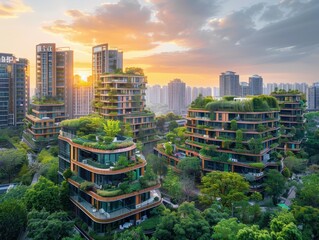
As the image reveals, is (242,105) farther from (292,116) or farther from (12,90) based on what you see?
(12,90)

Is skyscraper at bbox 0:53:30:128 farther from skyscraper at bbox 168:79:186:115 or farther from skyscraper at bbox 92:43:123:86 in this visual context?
skyscraper at bbox 168:79:186:115

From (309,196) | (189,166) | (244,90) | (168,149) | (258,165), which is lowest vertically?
(309,196)

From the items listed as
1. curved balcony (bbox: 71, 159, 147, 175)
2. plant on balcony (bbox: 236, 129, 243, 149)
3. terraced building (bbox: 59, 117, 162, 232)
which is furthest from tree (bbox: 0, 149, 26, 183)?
plant on balcony (bbox: 236, 129, 243, 149)

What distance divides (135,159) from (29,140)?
112ft

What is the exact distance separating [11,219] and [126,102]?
94.4 ft

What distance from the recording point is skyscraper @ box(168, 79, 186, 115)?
114 m

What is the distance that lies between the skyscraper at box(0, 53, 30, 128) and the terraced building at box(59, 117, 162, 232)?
156 ft

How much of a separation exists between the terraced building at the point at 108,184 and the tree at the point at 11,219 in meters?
4.64

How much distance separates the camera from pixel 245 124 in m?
33.5

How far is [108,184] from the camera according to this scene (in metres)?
22.4

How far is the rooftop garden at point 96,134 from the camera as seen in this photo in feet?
77.5

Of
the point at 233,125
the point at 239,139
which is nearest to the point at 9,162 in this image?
the point at 233,125

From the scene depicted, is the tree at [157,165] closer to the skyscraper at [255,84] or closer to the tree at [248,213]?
the tree at [248,213]

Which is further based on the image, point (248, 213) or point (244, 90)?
point (244, 90)
